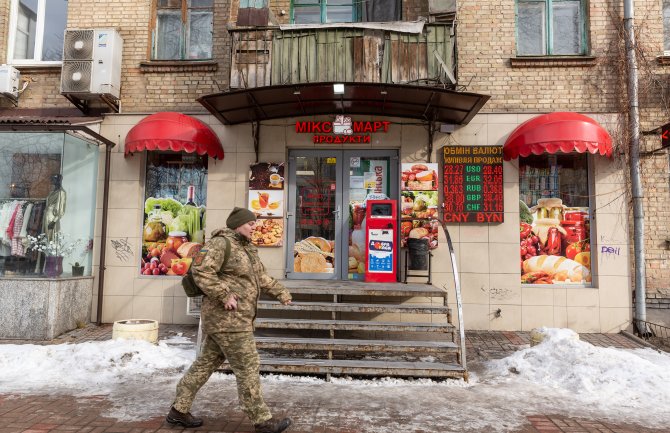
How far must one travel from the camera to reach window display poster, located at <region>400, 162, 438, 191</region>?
26.6ft

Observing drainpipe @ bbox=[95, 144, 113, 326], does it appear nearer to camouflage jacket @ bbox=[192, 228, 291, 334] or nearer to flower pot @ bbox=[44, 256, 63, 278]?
flower pot @ bbox=[44, 256, 63, 278]

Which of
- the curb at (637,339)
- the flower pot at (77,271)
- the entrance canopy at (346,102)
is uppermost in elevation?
the entrance canopy at (346,102)

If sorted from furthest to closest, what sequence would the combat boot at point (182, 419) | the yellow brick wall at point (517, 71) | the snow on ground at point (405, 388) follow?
the yellow brick wall at point (517, 71), the snow on ground at point (405, 388), the combat boot at point (182, 419)

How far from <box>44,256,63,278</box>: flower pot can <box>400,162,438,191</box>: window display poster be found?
5.71m

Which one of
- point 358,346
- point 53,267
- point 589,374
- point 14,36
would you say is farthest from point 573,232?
point 14,36

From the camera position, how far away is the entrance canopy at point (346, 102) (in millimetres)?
7035

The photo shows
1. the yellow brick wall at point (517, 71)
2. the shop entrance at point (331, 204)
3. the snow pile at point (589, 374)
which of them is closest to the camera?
the snow pile at point (589, 374)

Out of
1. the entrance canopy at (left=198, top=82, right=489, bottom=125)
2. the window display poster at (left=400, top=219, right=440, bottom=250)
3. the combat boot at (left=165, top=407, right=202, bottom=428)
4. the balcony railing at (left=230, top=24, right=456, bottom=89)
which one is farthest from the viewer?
the window display poster at (left=400, top=219, right=440, bottom=250)

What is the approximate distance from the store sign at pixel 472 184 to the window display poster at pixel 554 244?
62cm

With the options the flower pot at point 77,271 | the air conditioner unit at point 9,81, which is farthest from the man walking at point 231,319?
the air conditioner unit at point 9,81

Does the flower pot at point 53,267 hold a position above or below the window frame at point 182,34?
below

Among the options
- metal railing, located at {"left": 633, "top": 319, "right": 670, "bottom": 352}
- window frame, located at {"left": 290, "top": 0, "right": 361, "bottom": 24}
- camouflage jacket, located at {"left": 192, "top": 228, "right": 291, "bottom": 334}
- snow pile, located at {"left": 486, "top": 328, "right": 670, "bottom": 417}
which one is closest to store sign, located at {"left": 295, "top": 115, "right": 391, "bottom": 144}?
window frame, located at {"left": 290, "top": 0, "right": 361, "bottom": 24}

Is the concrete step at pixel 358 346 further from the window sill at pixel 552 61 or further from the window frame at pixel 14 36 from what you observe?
the window frame at pixel 14 36

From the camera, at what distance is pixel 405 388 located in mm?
5230
